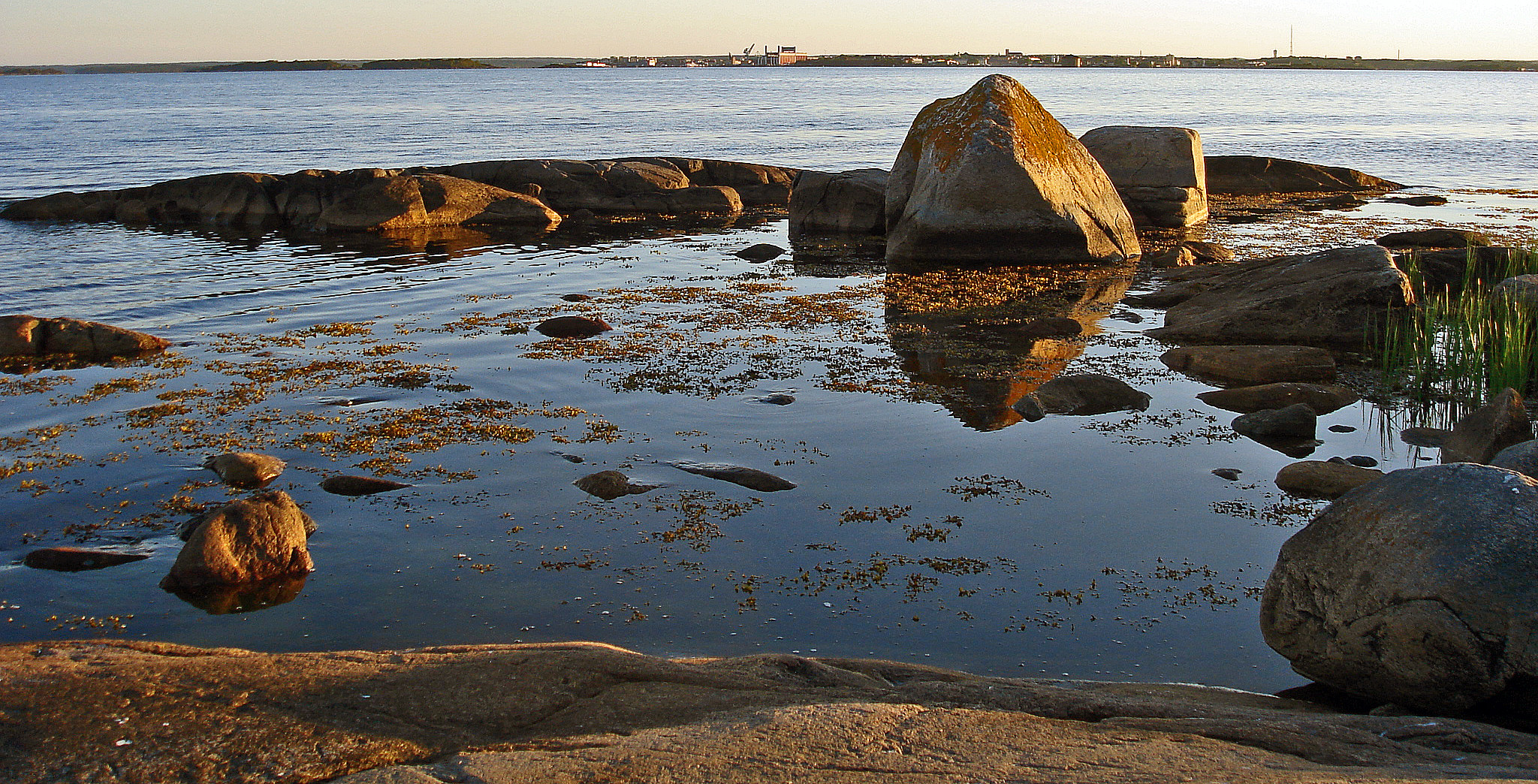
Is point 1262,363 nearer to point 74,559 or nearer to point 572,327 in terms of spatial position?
point 572,327

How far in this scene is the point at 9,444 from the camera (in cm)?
870

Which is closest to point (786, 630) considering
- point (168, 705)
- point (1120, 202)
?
point (168, 705)

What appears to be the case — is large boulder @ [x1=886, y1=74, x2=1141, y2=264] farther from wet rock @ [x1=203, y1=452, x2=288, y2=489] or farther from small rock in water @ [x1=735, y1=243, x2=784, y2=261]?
wet rock @ [x1=203, y1=452, x2=288, y2=489]

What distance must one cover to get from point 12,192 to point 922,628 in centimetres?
3344

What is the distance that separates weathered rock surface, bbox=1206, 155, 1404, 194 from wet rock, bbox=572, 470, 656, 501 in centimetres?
2707

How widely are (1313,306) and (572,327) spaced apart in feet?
28.4

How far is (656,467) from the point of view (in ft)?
26.7

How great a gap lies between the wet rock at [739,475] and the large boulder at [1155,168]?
1783 cm

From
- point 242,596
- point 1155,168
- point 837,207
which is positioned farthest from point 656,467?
point 1155,168

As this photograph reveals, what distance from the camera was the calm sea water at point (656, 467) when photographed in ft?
18.9

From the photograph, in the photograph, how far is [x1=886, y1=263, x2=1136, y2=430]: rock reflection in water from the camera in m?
10.4

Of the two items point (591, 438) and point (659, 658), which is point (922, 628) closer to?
point (659, 658)

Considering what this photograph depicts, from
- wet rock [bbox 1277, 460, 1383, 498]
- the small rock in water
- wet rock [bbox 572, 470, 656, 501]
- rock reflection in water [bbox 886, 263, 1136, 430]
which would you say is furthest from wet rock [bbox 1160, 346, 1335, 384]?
the small rock in water

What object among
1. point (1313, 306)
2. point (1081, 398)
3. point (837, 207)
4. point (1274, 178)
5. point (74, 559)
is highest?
point (1274, 178)
